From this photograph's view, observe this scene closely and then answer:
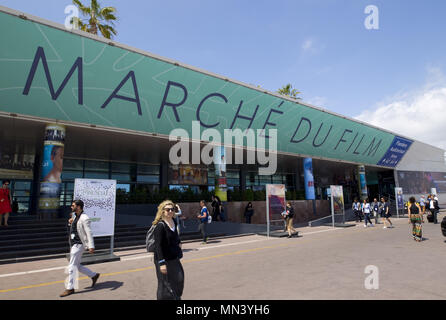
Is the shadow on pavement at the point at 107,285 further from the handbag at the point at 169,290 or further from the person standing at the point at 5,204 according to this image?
the person standing at the point at 5,204

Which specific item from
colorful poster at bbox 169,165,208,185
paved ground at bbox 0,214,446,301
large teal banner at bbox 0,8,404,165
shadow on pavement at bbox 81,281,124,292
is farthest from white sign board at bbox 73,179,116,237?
colorful poster at bbox 169,165,208,185

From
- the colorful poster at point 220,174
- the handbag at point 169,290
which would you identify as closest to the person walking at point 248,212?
the colorful poster at point 220,174

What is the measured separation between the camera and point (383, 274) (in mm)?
5715

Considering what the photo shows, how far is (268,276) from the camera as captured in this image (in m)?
5.85

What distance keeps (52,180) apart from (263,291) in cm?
1100

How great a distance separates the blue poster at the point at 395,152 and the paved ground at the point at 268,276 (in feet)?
86.3

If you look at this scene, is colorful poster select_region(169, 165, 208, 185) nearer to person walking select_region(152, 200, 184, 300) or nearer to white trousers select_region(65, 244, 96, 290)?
white trousers select_region(65, 244, 96, 290)

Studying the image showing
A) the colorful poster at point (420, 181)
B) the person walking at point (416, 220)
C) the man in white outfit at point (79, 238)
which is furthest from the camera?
the colorful poster at point (420, 181)

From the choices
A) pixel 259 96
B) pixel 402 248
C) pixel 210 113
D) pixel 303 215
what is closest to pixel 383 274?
pixel 402 248

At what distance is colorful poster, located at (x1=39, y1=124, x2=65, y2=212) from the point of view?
38.0 feet

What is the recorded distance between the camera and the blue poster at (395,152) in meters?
31.6

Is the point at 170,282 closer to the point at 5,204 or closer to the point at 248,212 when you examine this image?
the point at 5,204

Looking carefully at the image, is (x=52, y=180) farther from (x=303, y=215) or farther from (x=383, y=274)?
(x=303, y=215)
